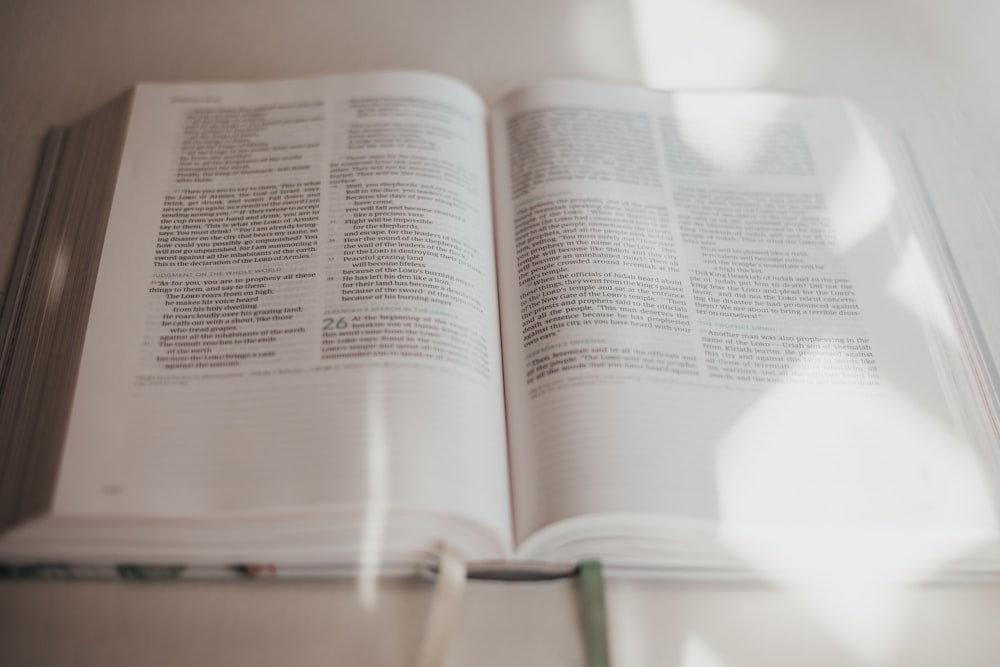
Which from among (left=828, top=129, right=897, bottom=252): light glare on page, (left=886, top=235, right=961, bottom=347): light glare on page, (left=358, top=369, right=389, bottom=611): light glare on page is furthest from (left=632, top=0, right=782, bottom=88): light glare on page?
(left=358, top=369, right=389, bottom=611): light glare on page

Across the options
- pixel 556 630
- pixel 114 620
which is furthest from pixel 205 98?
pixel 556 630

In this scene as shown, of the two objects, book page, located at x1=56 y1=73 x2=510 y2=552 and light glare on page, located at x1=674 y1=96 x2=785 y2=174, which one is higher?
light glare on page, located at x1=674 y1=96 x2=785 y2=174

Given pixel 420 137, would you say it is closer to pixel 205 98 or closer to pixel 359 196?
pixel 359 196

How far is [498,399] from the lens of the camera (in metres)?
0.58

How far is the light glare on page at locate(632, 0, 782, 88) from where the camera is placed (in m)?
0.82

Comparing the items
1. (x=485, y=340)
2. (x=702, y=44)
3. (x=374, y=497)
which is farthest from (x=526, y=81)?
(x=374, y=497)

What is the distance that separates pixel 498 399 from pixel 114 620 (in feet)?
1.03

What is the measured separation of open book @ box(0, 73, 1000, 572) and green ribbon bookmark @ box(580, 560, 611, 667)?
19mm

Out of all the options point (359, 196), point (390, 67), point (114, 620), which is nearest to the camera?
point (114, 620)

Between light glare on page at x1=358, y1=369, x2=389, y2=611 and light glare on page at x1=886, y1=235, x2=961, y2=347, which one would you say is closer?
light glare on page at x1=358, y1=369, x2=389, y2=611

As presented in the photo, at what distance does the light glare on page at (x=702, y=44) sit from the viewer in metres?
0.82

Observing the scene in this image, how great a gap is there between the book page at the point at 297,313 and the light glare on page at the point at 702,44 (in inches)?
10.0

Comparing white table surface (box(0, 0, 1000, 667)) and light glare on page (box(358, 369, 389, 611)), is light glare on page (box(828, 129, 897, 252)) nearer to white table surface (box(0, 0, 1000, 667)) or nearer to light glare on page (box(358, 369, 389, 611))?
white table surface (box(0, 0, 1000, 667))

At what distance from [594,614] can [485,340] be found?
0.73 ft
